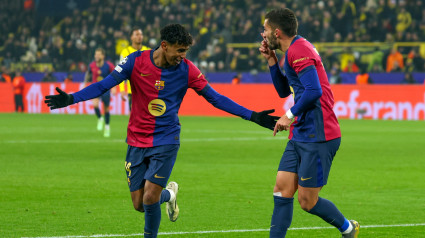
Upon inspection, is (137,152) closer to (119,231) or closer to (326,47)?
(119,231)

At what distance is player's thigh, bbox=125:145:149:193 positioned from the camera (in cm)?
694

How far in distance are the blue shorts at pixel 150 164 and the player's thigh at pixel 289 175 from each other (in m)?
0.93

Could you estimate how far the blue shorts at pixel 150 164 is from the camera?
22.5ft

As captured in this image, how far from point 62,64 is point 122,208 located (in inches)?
1175

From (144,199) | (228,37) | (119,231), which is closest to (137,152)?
(144,199)

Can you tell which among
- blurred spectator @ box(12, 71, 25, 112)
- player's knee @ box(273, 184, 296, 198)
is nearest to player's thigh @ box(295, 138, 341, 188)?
player's knee @ box(273, 184, 296, 198)

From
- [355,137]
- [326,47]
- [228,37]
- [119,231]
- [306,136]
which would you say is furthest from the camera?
[228,37]

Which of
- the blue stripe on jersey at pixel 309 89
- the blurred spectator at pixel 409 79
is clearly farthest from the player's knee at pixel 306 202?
the blurred spectator at pixel 409 79

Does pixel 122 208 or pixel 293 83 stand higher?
pixel 293 83

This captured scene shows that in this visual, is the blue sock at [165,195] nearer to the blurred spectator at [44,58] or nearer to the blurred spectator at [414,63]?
the blurred spectator at [414,63]

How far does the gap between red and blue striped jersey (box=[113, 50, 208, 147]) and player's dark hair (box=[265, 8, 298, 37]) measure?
2.62 feet

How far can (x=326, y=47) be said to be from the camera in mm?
32031

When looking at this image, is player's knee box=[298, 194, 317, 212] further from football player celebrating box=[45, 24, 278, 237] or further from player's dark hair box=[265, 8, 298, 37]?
player's dark hair box=[265, 8, 298, 37]

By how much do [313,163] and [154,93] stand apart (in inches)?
56.7
